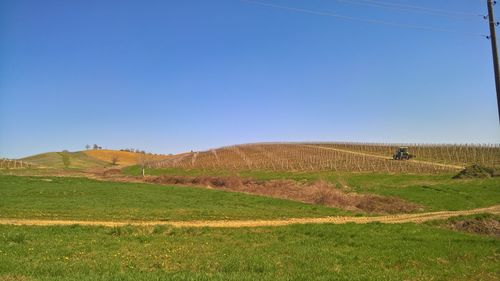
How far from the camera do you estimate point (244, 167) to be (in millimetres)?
81812

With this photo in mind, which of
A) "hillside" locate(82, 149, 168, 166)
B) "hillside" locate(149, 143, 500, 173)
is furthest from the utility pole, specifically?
"hillside" locate(82, 149, 168, 166)

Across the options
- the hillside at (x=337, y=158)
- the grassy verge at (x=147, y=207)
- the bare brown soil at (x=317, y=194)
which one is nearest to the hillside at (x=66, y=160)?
the hillside at (x=337, y=158)

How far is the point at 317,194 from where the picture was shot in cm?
4012

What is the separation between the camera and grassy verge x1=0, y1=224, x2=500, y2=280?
11.6 metres

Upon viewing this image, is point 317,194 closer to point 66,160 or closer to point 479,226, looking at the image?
point 479,226

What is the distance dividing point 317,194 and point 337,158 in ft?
142

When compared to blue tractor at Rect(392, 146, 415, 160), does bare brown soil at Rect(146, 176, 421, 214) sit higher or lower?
lower

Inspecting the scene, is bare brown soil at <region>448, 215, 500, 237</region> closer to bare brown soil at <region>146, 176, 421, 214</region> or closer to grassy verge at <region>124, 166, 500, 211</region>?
bare brown soil at <region>146, 176, 421, 214</region>

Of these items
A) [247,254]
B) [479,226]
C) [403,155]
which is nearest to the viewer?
[247,254]

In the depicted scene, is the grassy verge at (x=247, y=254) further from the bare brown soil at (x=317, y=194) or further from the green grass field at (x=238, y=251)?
the bare brown soil at (x=317, y=194)

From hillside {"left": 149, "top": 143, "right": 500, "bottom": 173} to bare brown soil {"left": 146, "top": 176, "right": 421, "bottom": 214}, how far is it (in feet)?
68.9

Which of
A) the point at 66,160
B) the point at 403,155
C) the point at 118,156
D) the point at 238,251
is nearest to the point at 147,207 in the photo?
the point at 238,251

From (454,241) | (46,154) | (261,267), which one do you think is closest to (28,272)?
(261,267)

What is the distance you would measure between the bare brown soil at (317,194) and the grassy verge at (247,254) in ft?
43.6
